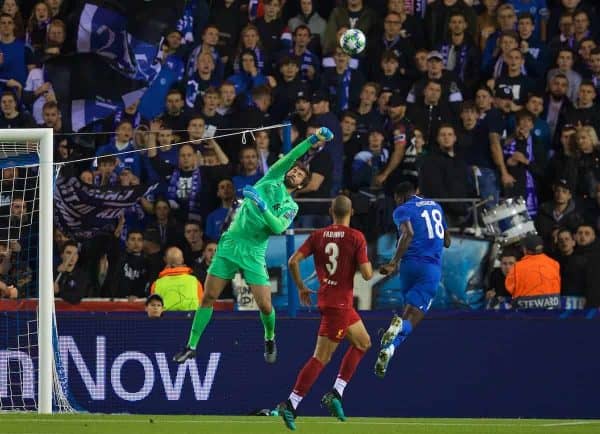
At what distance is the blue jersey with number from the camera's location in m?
16.1

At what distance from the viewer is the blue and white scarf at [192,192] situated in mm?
19094

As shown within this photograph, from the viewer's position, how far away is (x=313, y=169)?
1930 centimetres

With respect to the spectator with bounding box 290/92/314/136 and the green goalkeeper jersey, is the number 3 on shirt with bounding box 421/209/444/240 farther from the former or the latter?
the spectator with bounding box 290/92/314/136

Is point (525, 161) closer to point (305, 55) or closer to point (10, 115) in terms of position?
point (305, 55)

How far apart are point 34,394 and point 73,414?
41.8 inches

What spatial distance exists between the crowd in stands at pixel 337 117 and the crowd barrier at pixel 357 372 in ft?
2.89

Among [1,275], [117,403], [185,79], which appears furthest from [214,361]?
[185,79]

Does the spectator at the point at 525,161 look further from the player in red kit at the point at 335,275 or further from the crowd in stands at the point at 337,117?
the player in red kit at the point at 335,275

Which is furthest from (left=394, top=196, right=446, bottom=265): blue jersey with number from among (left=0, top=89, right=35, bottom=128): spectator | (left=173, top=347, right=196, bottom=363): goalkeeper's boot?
(left=0, top=89, right=35, bottom=128): spectator

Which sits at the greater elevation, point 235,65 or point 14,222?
point 235,65

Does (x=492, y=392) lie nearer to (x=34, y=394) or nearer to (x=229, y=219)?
(x=229, y=219)

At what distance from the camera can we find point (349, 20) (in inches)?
848

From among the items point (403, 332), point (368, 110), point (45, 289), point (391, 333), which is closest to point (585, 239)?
point (368, 110)

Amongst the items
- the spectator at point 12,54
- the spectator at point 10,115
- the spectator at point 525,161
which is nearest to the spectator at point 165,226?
the spectator at point 10,115
